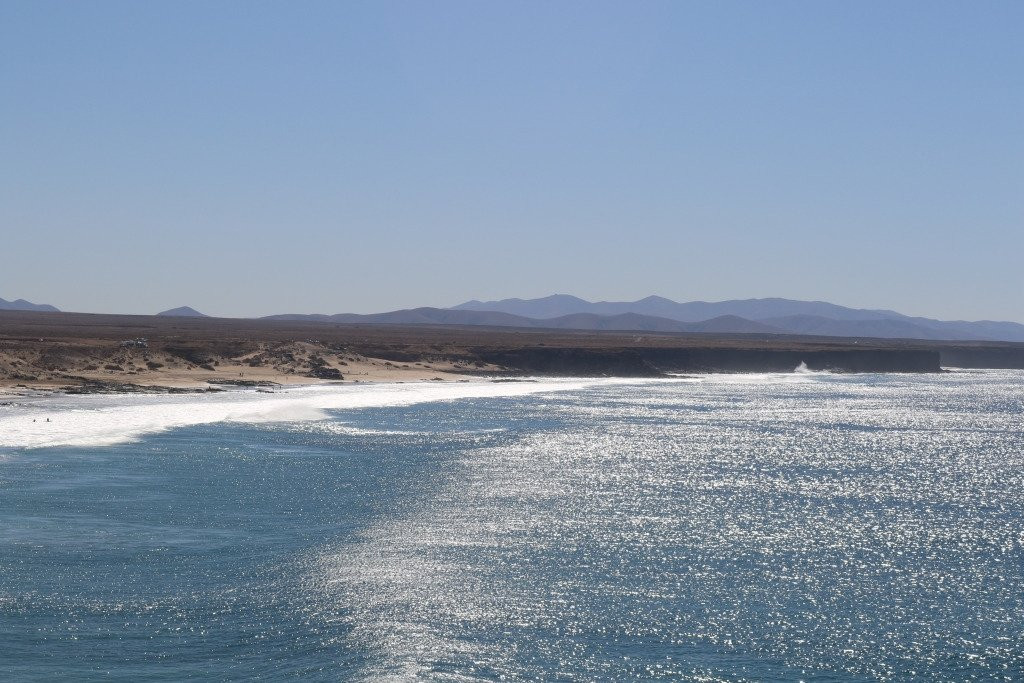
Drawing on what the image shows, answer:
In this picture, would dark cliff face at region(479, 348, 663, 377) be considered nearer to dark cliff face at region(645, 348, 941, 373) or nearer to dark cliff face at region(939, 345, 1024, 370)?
dark cliff face at region(645, 348, 941, 373)

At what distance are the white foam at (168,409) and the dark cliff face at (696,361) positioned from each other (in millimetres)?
26345

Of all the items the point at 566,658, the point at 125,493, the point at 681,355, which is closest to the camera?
the point at 566,658

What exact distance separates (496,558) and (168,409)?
34.2 m

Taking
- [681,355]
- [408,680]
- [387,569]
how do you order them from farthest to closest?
[681,355], [387,569], [408,680]

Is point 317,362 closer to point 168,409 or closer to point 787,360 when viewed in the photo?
point 168,409

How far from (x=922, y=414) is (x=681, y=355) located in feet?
168

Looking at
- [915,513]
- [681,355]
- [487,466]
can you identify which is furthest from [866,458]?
[681,355]

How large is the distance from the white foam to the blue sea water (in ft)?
1.79

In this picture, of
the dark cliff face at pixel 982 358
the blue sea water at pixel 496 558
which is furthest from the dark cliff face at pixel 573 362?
the dark cliff face at pixel 982 358

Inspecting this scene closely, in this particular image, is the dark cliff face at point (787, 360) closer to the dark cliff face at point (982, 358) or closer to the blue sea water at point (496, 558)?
the dark cliff face at point (982, 358)

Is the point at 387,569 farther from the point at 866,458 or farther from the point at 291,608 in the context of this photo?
the point at 866,458

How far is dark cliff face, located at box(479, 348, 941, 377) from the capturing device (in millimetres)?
105750

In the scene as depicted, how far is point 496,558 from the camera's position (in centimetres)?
2350

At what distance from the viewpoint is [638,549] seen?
24.6 meters
